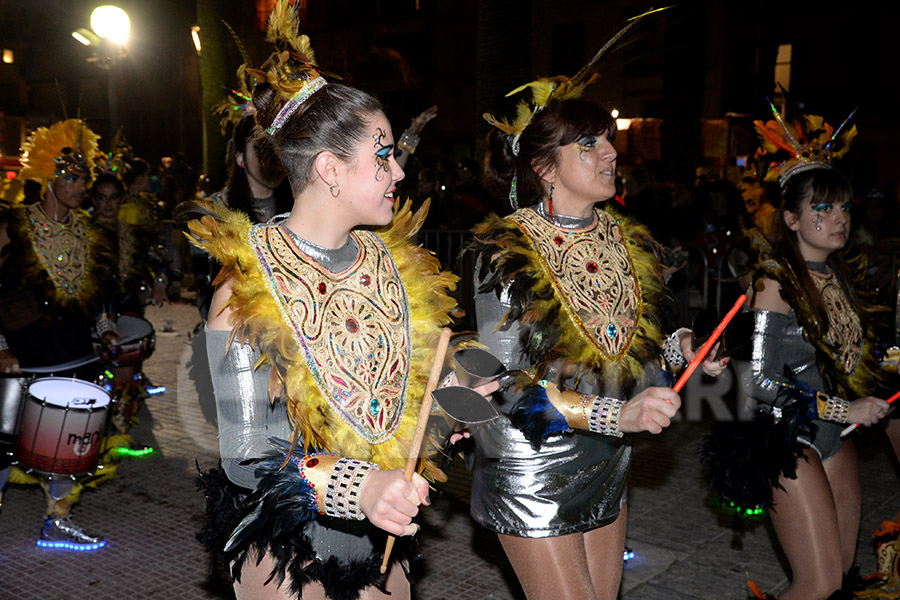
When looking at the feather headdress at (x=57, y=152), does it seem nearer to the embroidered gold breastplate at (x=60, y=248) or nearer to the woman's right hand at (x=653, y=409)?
the embroidered gold breastplate at (x=60, y=248)

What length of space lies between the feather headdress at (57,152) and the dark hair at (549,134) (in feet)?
11.6

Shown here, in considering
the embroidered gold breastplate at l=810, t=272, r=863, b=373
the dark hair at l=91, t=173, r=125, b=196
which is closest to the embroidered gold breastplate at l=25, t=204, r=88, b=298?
the dark hair at l=91, t=173, r=125, b=196

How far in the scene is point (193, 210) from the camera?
296 centimetres

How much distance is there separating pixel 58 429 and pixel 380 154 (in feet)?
10.6

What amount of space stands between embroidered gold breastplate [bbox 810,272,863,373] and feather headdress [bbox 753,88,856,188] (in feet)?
1.73

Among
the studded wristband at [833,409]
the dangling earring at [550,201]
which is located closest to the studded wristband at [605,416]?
the dangling earring at [550,201]

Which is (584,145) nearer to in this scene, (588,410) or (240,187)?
(588,410)

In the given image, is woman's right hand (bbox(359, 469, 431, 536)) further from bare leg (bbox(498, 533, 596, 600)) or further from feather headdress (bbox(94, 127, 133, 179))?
feather headdress (bbox(94, 127, 133, 179))

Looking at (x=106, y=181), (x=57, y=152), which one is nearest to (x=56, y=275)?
(x=57, y=152)

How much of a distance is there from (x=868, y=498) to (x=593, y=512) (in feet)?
12.8

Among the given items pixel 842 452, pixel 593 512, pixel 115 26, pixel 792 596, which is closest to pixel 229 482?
pixel 593 512

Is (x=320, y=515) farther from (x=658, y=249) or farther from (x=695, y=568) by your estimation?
(x=695, y=568)

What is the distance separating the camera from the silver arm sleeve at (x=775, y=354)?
3.52 metres

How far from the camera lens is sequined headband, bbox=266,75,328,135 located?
2256 mm
